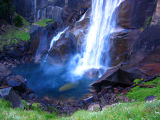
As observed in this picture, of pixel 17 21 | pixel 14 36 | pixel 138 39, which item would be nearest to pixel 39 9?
pixel 17 21

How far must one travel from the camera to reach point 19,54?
3209 cm

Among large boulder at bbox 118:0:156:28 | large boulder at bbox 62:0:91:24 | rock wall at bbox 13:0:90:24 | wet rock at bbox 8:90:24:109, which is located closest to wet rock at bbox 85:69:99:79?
large boulder at bbox 118:0:156:28

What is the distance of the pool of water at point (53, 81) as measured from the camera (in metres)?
18.0

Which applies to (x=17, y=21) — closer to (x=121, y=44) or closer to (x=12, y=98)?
(x=121, y=44)

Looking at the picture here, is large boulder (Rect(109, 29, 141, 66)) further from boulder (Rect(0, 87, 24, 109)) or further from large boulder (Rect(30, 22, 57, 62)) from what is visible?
large boulder (Rect(30, 22, 57, 62))

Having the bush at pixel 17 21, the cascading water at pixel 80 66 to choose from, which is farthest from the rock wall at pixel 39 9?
the cascading water at pixel 80 66

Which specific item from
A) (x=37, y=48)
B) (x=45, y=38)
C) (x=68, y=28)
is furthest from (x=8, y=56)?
(x=68, y=28)

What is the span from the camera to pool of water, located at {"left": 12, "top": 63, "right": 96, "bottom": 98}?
18.0 meters

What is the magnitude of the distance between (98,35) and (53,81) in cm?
937

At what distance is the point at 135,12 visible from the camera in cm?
1886

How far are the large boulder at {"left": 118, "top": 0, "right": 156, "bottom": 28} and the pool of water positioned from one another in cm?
799

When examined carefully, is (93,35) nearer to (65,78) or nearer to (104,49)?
(104,49)

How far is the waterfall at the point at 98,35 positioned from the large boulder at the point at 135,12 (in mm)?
1839

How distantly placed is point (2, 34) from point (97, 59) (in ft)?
74.7
